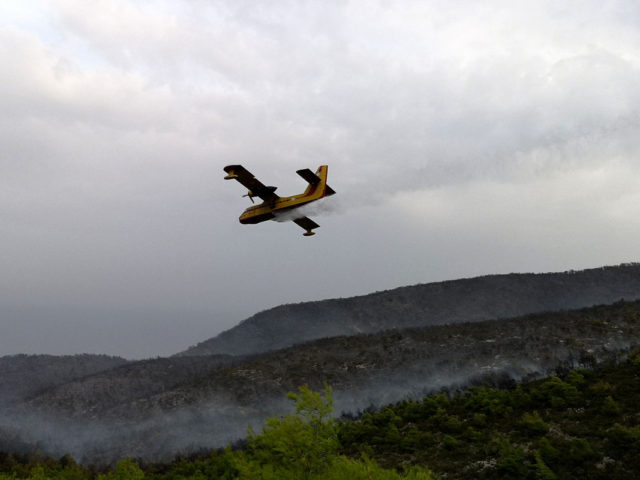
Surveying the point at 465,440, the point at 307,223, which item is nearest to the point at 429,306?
the point at 307,223

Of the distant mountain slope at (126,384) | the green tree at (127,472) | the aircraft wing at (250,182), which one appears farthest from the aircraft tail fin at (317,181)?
the distant mountain slope at (126,384)

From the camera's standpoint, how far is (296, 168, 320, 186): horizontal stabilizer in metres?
31.1

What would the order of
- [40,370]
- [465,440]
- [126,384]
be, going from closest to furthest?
[465,440], [126,384], [40,370]

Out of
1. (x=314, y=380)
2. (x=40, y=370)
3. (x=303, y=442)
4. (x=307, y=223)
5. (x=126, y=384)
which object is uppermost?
(x=307, y=223)

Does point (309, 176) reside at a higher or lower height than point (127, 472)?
higher

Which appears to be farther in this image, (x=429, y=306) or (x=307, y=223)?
(x=429, y=306)

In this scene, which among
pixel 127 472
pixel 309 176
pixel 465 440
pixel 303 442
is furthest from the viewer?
pixel 309 176

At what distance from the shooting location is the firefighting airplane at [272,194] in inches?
1254

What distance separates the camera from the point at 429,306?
9062 cm

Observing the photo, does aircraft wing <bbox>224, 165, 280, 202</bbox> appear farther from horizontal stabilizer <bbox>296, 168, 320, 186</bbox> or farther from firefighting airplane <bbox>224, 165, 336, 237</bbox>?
horizontal stabilizer <bbox>296, 168, 320, 186</bbox>

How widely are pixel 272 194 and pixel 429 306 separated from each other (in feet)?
206

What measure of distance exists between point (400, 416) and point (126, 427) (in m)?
27.9

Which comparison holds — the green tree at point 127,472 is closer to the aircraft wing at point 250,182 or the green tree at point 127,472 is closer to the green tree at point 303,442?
the green tree at point 303,442

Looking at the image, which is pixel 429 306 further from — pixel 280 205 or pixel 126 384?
pixel 280 205
